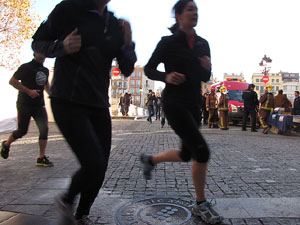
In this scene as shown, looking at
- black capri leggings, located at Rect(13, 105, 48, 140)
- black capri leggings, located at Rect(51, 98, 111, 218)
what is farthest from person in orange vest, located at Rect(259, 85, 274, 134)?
black capri leggings, located at Rect(51, 98, 111, 218)

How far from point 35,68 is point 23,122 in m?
0.87

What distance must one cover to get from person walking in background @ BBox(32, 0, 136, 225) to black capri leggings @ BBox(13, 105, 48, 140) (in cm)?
264

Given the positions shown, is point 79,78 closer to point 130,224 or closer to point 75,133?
point 75,133

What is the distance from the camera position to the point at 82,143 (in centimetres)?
176

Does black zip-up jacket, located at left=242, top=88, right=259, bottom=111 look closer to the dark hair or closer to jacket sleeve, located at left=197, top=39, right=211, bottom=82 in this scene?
jacket sleeve, located at left=197, top=39, right=211, bottom=82

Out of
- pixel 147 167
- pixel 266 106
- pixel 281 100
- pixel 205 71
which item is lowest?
pixel 147 167

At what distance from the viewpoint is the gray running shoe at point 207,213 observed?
2309 mm

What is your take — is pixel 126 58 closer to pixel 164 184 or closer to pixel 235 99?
pixel 164 184

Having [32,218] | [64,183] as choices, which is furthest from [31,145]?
[32,218]

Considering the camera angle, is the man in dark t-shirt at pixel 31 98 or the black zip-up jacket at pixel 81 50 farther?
the man in dark t-shirt at pixel 31 98

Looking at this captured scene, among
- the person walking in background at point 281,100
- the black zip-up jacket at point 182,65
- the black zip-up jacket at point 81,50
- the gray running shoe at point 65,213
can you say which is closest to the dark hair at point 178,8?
the black zip-up jacket at point 182,65

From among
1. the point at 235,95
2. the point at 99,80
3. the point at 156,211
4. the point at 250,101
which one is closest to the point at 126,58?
the point at 99,80

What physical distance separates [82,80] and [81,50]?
21 cm

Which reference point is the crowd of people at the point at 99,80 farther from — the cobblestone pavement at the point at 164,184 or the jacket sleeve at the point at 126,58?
the cobblestone pavement at the point at 164,184
